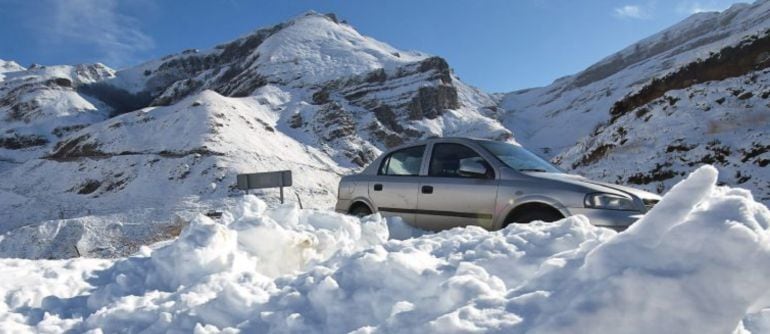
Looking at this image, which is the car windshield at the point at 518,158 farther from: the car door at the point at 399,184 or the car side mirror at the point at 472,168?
the car door at the point at 399,184

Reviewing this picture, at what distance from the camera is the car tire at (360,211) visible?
6.55m

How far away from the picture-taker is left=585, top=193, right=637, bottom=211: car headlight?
174 inches

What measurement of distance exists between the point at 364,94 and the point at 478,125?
1770 cm

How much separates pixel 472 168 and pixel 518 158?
74 cm

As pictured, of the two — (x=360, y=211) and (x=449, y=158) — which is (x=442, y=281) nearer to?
(x=449, y=158)

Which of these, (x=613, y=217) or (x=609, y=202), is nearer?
(x=613, y=217)

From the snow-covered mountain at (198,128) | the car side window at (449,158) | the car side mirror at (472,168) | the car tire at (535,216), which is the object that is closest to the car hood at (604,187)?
the car tire at (535,216)

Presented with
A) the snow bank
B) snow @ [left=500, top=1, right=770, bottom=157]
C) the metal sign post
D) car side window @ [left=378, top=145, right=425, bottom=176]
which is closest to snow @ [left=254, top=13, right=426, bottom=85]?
snow @ [left=500, top=1, right=770, bottom=157]

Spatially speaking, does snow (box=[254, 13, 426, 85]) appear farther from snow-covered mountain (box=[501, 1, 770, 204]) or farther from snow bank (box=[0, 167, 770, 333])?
snow bank (box=[0, 167, 770, 333])

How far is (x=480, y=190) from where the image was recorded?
514cm

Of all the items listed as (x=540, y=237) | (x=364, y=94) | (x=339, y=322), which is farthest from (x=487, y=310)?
(x=364, y=94)

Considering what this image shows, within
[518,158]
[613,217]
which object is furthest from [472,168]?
[613,217]

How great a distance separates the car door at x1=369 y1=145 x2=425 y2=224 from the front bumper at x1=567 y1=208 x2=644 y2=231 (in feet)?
7.10

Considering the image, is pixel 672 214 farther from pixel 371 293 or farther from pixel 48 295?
pixel 48 295
